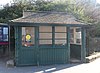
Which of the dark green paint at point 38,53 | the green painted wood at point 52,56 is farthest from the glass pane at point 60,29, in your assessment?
the green painted wood at point 52,56

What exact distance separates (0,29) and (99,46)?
8.98 meters


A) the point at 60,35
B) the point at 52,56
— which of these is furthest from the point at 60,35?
the point at 52,56

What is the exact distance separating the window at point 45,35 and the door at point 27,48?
481mm

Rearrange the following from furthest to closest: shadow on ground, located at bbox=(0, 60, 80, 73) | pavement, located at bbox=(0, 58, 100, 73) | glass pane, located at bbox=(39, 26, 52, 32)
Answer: glass pane, located at bbox=(39, 26, 52, 32), shadow on ground, located at bbox=(0, 60, 80, 73), pavement, located at bbox=(0, 58, 100, 73)

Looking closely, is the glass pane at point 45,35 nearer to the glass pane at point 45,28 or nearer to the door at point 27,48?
the glass pane at point 45,28

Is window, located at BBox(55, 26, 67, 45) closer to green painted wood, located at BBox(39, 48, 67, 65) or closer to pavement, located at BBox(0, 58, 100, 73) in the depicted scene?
green painted wood, located at BBox(39, 48, 67, 65)

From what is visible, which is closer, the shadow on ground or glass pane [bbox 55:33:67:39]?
the shadow on ground

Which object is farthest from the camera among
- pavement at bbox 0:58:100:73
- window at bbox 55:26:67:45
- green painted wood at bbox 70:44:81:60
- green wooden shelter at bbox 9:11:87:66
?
green painted wood at bbox 70:44:81:60

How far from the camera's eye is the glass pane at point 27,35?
495 inches

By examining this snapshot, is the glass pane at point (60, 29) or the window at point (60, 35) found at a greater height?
the glass pane at point (60, 29)

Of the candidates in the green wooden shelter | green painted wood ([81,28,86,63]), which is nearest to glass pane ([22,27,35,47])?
the green wooden shelter

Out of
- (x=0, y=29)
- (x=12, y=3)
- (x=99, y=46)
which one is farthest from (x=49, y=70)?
(x=12, y=3)

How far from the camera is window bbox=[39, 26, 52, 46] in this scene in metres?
12.8

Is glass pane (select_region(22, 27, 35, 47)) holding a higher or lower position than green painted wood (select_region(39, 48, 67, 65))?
higher
